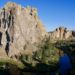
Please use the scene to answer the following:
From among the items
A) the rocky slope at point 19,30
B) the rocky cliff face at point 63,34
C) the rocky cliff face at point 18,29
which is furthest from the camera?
the rocky cliff face at point 63,34

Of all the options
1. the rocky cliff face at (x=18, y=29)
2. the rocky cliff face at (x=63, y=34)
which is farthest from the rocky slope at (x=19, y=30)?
the rocky cliff face at (x=63, y=34)

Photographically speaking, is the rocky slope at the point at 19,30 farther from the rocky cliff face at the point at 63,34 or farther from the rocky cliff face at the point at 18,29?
the rocky cliff face at the point at 63,34

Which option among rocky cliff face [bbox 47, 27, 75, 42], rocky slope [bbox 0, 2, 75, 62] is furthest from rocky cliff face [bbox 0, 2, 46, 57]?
rocky cliff face [bbox 47, 27, 75, 42]

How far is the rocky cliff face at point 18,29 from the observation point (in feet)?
167

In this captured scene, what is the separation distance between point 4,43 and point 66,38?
28930mm

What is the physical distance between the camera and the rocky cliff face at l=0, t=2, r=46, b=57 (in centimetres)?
5077

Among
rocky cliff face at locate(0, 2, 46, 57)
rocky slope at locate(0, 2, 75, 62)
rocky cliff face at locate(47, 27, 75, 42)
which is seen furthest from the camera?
rocky cliff face at locate(47, 27, 75, 42)

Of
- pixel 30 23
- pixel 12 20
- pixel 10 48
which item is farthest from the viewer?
pixel 30 23

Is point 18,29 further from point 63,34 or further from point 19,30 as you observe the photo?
point 63,34

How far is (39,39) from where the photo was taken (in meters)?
59.9

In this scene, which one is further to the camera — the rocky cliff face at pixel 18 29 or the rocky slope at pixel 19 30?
the rocky cliff face at pixel 18 29

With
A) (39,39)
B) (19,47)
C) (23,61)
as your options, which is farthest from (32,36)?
(23,61)

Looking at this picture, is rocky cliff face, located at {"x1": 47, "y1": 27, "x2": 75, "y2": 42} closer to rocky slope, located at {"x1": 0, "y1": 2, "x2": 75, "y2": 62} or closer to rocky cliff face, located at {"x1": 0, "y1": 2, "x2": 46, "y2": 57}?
rocky slope, located at {"x1": 0, "y1": 2, "x2": 75, "y2": 62}

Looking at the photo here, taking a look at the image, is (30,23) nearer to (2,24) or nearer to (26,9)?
(26,9)
